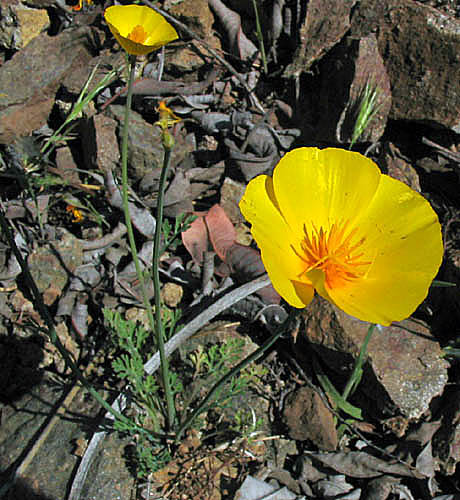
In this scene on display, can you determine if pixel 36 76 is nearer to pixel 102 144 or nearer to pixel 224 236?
pixel 102 144

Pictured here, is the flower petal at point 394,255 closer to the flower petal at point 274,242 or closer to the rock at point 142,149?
the flower petal at point 274,242

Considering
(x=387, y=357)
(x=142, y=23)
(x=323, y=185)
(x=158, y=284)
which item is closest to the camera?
(x=158, y=284)

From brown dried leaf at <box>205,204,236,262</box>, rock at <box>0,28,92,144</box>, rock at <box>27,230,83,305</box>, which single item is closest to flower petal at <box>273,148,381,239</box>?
brown dried leaf at <box>205,204,236,262</box>

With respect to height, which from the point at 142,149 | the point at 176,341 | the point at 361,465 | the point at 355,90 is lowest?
the point at 361,465

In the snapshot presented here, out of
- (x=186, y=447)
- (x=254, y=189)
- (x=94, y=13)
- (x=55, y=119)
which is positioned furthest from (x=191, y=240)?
(x=94, y=13)

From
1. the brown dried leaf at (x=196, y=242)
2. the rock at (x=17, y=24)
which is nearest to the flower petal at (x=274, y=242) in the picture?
the brown dried leaf at (x=196, y=242)

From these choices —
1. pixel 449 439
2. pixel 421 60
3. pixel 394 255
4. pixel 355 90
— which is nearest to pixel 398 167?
pixel 355 90

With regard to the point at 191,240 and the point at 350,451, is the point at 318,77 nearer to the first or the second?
the point at 191,240
